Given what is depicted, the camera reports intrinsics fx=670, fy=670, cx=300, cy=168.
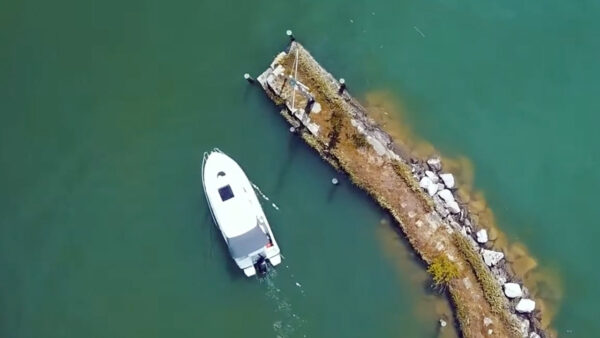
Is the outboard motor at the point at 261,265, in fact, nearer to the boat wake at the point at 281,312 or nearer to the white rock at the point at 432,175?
the boat wake at the point at 281,312

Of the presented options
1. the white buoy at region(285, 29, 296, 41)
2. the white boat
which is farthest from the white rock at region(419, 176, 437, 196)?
the white buoy at region(285, 29, 296, 41)

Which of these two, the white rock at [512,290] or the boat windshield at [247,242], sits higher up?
the boat windshield at [247,242]

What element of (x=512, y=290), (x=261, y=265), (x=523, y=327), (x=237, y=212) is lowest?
(x=523, y=327)

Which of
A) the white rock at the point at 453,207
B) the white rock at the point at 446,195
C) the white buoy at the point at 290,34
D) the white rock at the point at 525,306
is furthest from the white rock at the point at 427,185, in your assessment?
the white buoy at the point at 290,34

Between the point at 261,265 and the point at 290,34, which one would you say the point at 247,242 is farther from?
the point at 290,34

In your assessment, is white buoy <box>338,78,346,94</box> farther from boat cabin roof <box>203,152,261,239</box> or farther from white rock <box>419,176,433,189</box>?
boat cabin roof <box>203,152,261,239</box>

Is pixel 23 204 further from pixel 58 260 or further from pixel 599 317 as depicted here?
pixel 599 317

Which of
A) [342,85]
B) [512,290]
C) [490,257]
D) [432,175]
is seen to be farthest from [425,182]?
[512,290]
